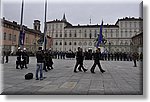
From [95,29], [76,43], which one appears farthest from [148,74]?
[76,43]

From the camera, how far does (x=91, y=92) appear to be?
8180 mm

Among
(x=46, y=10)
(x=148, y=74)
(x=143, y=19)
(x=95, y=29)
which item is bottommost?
(x=148, y=74)

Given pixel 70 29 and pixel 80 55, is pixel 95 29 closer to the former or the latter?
pixel 70 29

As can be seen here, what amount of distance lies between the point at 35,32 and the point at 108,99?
2675 inches

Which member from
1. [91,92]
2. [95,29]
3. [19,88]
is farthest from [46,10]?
[95,29]

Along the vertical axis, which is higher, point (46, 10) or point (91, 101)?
point (46, 10)

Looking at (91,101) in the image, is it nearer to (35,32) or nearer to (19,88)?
(19,88)

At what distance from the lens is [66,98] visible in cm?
749

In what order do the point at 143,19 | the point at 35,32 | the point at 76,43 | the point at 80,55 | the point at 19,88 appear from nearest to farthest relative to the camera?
the point at 143,19
the point at 19,88
the point at 80,55
the point at 35,32
the point at 76,43

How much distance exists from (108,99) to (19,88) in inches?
145

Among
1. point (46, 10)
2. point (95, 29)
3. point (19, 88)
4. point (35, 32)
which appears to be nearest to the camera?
point (19, 88)

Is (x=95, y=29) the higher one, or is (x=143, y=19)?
(x=95, y=29)

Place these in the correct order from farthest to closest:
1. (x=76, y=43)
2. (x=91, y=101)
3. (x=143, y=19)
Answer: (x=76, y=43), (x=143, y=19), (x=91, y=101)

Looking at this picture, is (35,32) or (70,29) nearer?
(35,32)
